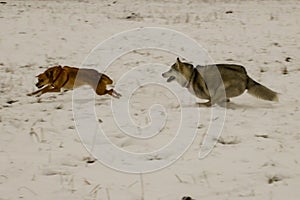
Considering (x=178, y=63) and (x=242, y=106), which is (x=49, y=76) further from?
(x=242, y=106)

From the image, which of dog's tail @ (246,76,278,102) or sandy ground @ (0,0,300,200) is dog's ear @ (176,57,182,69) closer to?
sandy ground @ (0,0,300,200)

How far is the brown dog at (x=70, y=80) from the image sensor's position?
697cm

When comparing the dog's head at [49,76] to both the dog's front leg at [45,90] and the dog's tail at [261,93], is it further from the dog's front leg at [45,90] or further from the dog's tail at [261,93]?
the dog's tail at [261,93]

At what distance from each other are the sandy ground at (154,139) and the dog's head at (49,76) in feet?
0.69

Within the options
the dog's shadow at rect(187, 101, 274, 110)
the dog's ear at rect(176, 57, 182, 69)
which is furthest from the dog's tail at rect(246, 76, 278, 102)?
the dog's ear at rect(176, 57, 182, 69)

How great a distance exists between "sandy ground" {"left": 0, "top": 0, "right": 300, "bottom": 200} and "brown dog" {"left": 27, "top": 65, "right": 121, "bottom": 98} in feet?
0.47

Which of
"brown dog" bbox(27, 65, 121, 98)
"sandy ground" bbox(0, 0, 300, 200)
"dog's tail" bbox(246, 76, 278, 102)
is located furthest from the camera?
"brown dog" bbox(27, 65, 121, 98)

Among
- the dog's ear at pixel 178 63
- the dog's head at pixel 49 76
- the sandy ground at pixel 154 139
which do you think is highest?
the dog's ear at pixel 178 63

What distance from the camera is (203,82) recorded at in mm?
6711

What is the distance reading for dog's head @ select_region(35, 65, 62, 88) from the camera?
6.99m

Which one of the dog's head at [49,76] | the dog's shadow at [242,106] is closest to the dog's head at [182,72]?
the dog's shadow at [242,106]

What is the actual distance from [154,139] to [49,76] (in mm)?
2307

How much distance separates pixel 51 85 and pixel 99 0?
1361cm

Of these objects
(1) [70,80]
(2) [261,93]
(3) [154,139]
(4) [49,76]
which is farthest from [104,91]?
(2) [261,93]
